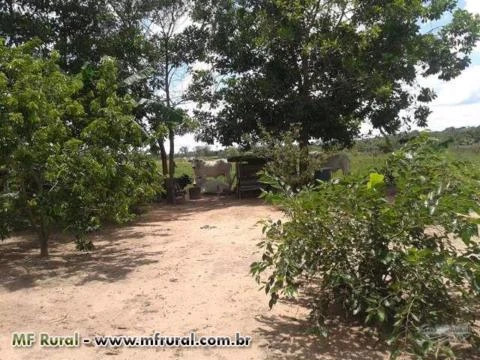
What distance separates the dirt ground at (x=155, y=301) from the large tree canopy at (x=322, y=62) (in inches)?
310

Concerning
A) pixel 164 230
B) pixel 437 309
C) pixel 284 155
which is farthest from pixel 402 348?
pixel 284 155

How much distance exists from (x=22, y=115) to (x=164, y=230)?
14.4ft

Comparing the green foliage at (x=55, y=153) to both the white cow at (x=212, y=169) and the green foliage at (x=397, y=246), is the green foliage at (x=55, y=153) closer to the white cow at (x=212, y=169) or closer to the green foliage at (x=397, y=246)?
the green foliage at (x=397, y=246)

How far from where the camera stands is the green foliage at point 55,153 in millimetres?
6527

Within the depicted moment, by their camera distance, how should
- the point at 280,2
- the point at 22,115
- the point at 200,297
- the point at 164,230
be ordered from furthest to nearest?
1. the point at 280,2
2. the point at 164,230
3. the point at 22,115
4. the point at 200,297

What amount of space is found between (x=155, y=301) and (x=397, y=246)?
2.61m

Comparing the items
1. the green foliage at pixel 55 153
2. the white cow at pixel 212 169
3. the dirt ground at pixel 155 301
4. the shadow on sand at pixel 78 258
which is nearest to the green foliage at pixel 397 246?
the dirt ground at pixel 155 301

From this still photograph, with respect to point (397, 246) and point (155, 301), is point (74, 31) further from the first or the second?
point (397, 246)

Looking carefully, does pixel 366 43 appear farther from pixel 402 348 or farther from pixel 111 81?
pixel 402 348

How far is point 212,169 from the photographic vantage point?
1986 centimetres

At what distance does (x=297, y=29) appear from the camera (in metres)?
14.5

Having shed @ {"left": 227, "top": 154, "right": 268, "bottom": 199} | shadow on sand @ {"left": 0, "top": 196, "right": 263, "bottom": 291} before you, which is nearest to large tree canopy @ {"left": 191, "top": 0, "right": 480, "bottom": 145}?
shed @ {"left": 227, "top": 154, "right": 268, "bottom": 199}

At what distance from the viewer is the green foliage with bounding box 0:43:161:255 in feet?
21.4

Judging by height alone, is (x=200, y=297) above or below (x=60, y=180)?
below
